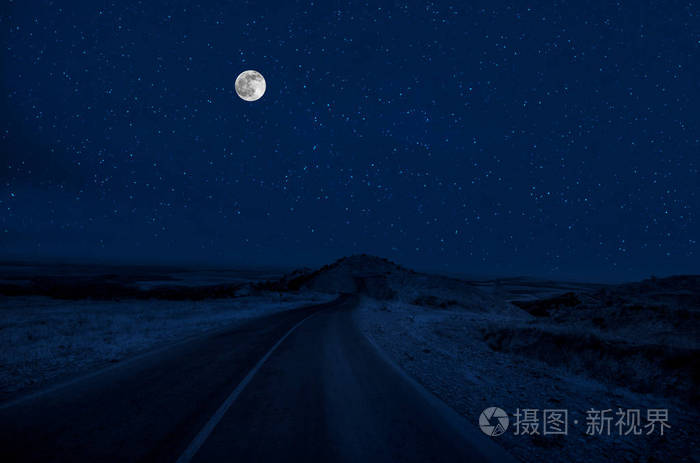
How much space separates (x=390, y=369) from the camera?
26.5 ft

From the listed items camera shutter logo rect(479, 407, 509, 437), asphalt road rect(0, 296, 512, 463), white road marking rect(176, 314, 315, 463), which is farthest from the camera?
camera shutter logo rect(479, 407, 509, 437)

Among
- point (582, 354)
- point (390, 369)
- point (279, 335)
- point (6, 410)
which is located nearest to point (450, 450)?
point (390, 369)

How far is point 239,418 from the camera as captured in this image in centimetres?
488

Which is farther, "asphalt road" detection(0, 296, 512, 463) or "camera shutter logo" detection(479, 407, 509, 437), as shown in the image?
"camera shutter logo" detection(479, 407, 509, 437)

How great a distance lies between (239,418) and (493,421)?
4056 millimetres

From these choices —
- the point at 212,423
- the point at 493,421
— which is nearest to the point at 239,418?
the point at 212,423

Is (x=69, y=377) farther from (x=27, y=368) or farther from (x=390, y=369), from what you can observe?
(x=390, y=369)

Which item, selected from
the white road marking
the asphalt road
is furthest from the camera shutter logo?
the white road marking

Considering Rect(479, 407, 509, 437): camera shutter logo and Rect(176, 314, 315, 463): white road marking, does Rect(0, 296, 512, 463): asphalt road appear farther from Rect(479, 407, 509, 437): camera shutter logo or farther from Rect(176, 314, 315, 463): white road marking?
Rect(479, 407, 509, 437): camera shutter logo

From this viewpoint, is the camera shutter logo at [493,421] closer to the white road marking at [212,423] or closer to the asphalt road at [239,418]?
the asphalt road at [239,418]

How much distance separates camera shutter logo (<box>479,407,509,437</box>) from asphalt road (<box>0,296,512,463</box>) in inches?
11.4

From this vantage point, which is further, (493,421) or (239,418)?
(493,421)

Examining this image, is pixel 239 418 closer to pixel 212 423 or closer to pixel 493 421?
pixel 212 423

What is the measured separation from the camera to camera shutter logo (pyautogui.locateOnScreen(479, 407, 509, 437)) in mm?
4754
